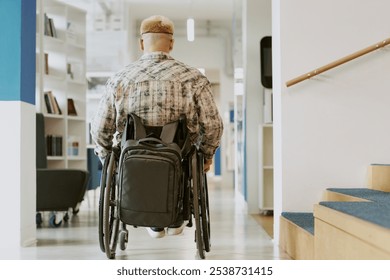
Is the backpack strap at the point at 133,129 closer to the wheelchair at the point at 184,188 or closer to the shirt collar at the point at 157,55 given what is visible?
the wheelchair at the point at 184,188

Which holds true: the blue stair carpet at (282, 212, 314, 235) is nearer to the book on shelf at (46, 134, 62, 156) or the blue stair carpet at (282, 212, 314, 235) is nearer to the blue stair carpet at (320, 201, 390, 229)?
the blue stair carpet at (320, 201, 390, 229)

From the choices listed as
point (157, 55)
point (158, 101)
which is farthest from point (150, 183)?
point (157, 55)

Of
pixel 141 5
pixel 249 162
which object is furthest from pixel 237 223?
pixel 141 5

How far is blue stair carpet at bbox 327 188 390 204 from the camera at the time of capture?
8.68 feet

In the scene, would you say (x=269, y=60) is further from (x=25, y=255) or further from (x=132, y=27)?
(x=132, y=27)

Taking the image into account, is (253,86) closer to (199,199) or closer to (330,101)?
(330,101)

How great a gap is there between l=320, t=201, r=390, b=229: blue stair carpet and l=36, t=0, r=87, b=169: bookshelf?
387 cm

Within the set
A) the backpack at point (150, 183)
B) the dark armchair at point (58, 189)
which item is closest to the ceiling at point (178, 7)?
the dark armchair at point (58, 189)

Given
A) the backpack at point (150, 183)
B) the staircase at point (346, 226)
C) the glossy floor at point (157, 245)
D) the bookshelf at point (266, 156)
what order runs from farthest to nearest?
1. the bookshelf at point (266, 156)
2. the glossy floor at point (157, 245)
3. the backpack at point (150, 183)
4. the staircase at point (346, 226)

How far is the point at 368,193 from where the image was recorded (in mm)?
2986

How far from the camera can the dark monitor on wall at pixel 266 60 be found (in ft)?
18.2

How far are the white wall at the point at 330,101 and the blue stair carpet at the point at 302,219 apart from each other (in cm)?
7

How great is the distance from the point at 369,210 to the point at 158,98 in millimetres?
1136
